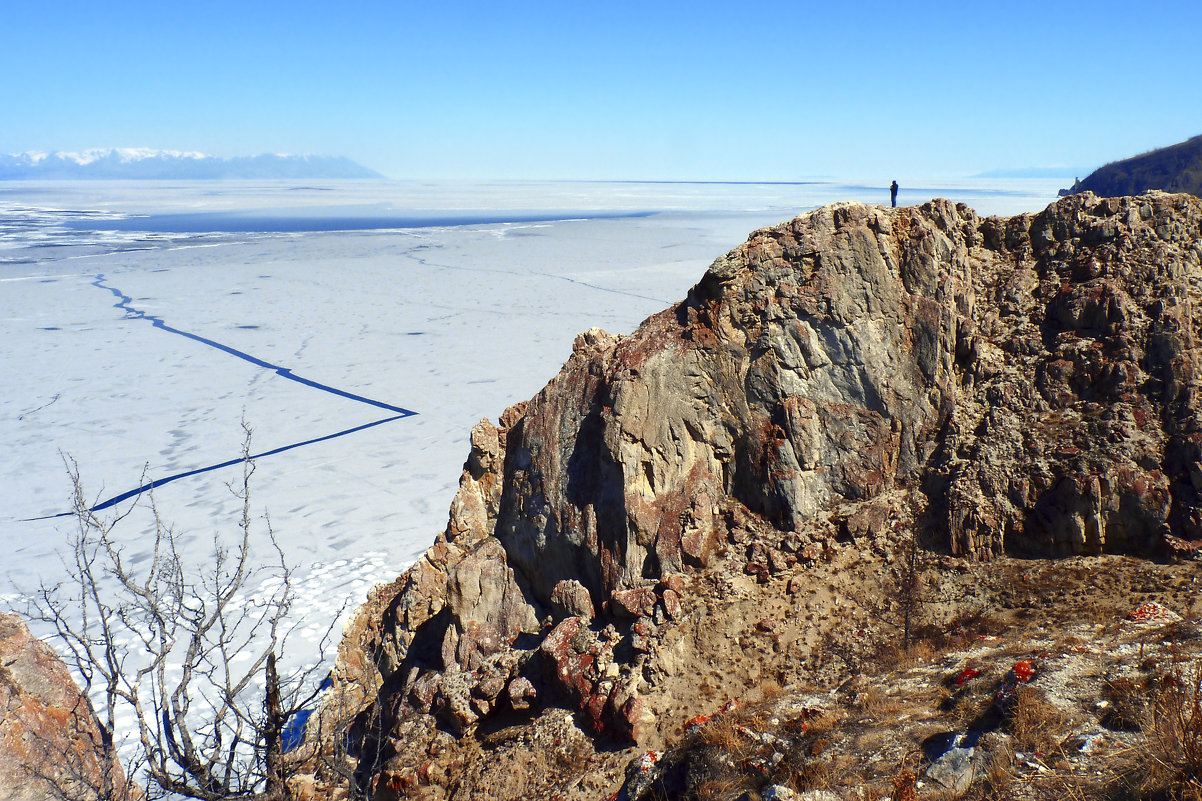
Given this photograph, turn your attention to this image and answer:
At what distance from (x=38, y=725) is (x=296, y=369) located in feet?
49.0

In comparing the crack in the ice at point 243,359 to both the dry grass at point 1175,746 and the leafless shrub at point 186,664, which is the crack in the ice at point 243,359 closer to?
the leafless shrub at point 186,664

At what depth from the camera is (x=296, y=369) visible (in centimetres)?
2002

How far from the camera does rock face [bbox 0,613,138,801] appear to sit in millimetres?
5504

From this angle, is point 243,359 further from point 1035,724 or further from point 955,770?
point 1035,724

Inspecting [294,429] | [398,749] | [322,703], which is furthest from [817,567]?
[294,429]

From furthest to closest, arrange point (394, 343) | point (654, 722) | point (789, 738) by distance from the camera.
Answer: point (394, 343)
point (654, 722)
point (789, 738)

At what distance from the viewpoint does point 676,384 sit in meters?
6.25

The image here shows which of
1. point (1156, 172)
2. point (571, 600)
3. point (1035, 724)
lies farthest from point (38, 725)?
point (1156, 172)

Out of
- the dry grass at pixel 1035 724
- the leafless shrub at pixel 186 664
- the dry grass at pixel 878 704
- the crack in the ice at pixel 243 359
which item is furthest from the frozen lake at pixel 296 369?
the dry grass at pixel 1035 724

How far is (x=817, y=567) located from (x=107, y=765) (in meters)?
4.58

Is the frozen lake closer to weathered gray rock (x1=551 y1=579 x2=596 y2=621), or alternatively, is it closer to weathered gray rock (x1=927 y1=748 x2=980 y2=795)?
weathered gray rock (x1=551 y1=579 x2=596 y2=621)

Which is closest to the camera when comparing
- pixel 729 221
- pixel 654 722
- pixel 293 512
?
pixel 654 722

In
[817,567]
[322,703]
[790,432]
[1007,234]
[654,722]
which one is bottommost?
[322,703]

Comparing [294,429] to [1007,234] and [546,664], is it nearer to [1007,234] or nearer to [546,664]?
[546,664]
